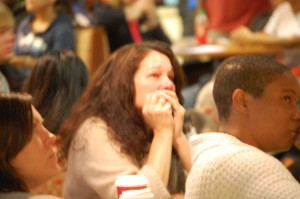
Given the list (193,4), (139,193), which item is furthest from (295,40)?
(139,193)

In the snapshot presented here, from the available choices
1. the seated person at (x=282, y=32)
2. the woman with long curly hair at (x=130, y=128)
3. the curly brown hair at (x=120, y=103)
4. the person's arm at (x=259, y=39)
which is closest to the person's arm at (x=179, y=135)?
the woman with long curly hair at (x=130, y=128)

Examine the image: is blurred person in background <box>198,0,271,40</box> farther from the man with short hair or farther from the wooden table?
the man with short hair

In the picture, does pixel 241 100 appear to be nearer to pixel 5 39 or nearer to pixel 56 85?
pixel 56 85

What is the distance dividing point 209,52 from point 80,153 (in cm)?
249

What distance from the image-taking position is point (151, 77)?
2.53m

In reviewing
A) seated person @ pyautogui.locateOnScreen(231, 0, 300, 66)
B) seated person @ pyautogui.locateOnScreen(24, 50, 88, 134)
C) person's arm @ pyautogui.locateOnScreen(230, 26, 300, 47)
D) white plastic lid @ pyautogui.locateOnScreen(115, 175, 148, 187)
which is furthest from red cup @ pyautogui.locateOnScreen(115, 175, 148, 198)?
person's arm @ pyautogui.locateOnScreen(230, 26, 300, 47)

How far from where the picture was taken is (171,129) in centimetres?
243

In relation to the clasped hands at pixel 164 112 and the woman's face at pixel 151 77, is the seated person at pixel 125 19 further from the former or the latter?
the clasped hands at pixel 164 112

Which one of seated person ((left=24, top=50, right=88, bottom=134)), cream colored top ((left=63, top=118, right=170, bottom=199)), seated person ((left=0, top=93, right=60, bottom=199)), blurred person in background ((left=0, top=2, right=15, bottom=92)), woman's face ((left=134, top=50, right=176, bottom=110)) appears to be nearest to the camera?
seated person ((left=0, top=93, right=60, bottom=199))

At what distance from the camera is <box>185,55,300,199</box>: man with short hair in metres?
1.69

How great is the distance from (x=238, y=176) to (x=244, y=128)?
22 centimetres

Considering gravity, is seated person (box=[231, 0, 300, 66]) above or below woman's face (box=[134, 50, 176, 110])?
below

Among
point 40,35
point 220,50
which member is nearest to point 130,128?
point 40,35

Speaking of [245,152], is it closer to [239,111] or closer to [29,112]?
[239,111]
